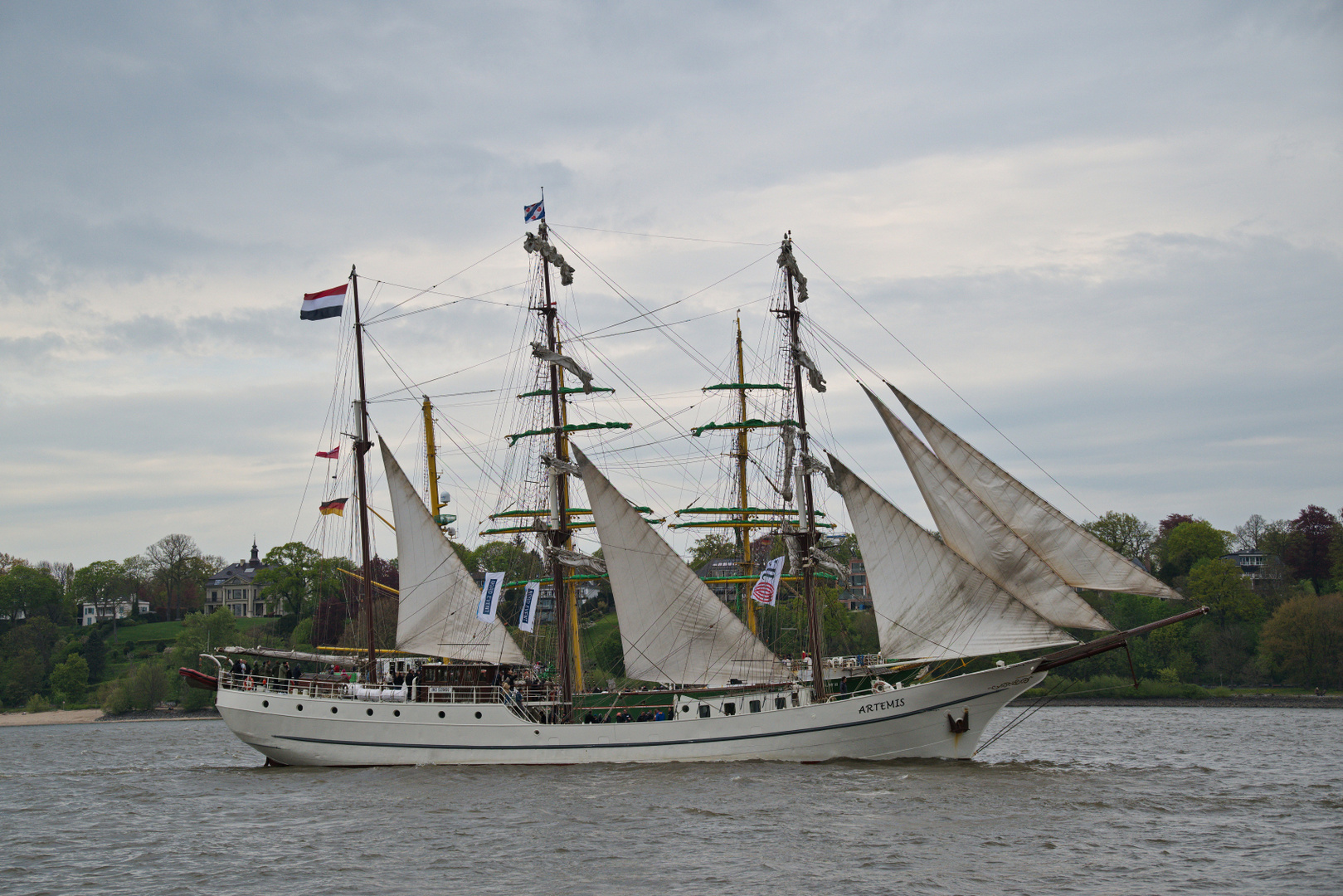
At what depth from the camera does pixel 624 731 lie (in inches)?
1518

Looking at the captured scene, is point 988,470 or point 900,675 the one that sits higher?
point 988,470

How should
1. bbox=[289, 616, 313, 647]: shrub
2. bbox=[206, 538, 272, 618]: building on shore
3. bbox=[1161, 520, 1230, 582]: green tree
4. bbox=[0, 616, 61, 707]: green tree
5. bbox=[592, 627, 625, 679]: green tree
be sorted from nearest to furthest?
bbox=[592, 627, 625, 679]: green tree
bbox=[289, 616, 313, 647]: shrub
bbox=[1161, 520, 1230, 582]: green tree
bbox=[0, 616, 61, 707]: green tree
bbox=[206, 538, 272, 618]: building on shore

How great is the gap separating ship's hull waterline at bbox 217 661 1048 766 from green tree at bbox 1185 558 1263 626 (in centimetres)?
6986

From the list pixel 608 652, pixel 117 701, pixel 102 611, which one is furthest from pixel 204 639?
pixel 102 611

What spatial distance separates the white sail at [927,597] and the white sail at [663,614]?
4.72 m

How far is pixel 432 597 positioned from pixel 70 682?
92201 millimetres

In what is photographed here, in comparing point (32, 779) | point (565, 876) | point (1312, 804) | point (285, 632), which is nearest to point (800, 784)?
Result: point (565, 876)

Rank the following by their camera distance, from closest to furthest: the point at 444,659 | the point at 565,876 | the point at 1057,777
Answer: the point at 565,876, the point at 1057,777, the point at 444,659

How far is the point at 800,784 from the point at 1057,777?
8.80 meters

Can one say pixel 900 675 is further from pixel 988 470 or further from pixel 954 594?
pixel 988 470

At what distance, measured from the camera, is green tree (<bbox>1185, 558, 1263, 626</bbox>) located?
Result: 96750 millimetres

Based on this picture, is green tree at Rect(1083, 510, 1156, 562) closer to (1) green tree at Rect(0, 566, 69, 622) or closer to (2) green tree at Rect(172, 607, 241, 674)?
(2) green tree at Rect(172, 607, 241, 674)

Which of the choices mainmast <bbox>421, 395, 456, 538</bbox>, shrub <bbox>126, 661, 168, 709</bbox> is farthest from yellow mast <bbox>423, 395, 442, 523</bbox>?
shrub <bbox>126, 661, 168, 709</bbox>

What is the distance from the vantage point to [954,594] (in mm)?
36219
